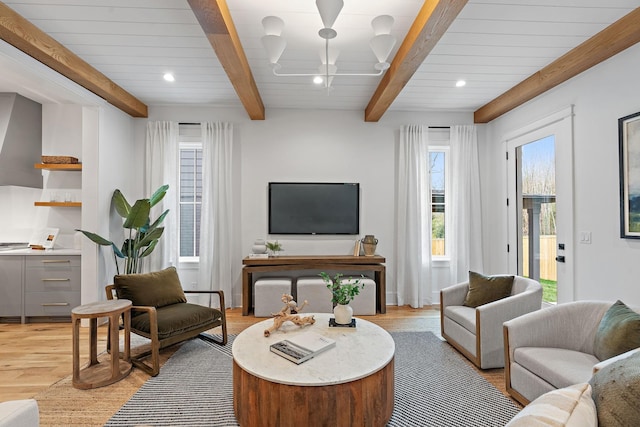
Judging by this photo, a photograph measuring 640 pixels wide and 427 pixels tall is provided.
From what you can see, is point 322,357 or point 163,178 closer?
point 322,357

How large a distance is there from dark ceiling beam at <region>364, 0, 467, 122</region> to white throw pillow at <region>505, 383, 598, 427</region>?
213cm

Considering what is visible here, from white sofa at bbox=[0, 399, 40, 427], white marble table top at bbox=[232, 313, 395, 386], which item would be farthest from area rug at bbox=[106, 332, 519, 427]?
white sofa at bbox=[0, 399, 40, 427]

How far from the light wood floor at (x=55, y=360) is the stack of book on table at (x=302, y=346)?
1.22 m

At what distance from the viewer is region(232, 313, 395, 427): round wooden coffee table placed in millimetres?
1692

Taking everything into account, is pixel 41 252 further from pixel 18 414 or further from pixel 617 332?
pixel 617 332

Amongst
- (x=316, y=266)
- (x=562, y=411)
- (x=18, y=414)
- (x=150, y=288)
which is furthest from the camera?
(x=316, y=266)

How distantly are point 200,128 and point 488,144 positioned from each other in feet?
13.7

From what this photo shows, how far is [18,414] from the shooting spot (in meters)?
1.18

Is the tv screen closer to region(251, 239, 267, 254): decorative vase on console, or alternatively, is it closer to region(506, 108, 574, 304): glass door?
region(251, 239, 267, 254): decorative vase on console

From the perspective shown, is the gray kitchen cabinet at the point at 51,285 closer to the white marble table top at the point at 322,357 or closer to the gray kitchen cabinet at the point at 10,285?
the gray kitchen cabinet at the point at 10,285

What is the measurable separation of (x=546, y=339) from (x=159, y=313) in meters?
3.06

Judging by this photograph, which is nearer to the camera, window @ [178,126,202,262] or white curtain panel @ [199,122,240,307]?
white curtain panel @ [199,122,240,307]

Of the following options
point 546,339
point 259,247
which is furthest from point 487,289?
point 259,247

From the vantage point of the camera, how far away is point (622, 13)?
2.41m
